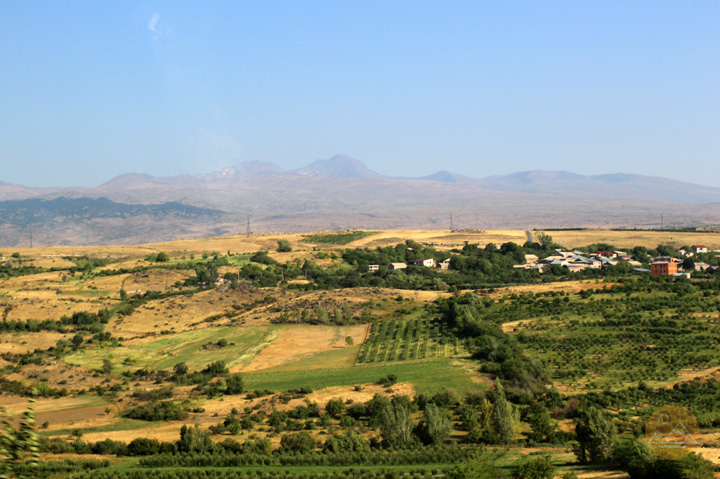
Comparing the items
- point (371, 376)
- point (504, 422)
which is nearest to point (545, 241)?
point (371, 376)

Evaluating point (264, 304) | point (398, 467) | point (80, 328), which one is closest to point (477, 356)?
point (398, 467)

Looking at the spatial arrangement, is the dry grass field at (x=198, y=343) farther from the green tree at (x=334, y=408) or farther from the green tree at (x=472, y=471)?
the green tree at (x=472, y=471)

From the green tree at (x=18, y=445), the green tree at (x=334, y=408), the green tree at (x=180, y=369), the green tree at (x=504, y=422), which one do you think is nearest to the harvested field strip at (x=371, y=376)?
the green tree at (x=180, y=369)

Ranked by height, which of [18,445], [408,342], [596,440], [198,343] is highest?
[18,445]

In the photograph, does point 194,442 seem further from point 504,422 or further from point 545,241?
point 545,241

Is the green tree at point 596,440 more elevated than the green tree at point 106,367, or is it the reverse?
the green tree at point 596,440

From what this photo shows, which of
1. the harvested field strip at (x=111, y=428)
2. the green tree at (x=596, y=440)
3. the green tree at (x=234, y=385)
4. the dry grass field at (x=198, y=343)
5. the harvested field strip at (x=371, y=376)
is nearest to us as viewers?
the green tree at (x=596, y=440)

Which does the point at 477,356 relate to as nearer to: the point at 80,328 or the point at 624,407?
→ the point at 624,407
